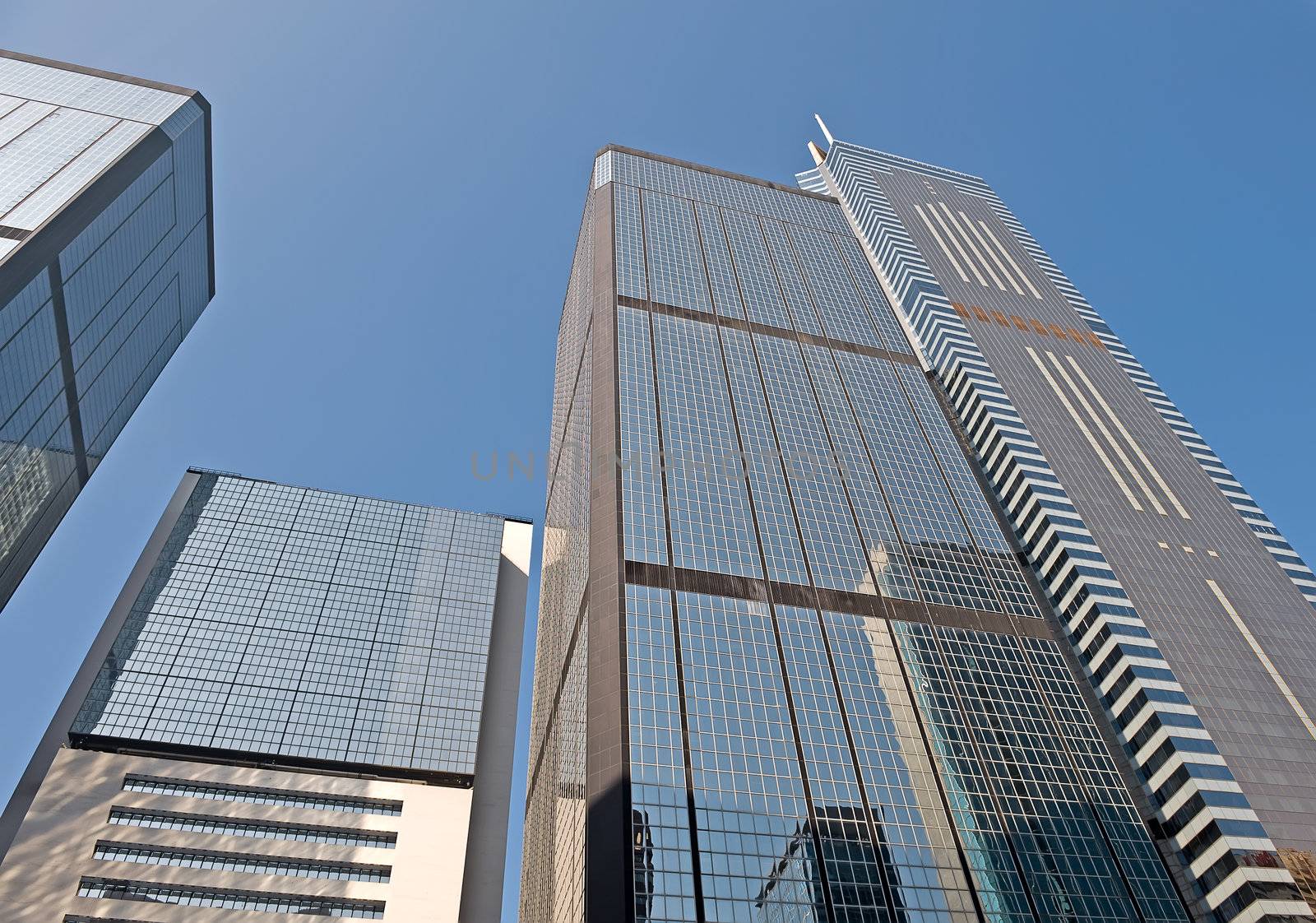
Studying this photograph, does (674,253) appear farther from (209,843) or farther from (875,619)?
(209,843)

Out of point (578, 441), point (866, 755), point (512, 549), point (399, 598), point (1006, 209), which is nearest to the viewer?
point (866, 755)

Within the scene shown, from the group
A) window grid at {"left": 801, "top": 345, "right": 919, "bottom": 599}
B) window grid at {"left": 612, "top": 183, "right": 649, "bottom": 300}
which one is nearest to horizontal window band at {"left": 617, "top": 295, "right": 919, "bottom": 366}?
window grid at {"left": 612, "top": 183, "right": 649, "bottom": 300}

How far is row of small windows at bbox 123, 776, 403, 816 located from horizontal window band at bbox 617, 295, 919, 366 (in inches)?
2473

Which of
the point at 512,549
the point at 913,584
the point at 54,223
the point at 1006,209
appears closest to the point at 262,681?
the point at 512,549

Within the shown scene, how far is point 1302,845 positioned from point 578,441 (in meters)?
73.8

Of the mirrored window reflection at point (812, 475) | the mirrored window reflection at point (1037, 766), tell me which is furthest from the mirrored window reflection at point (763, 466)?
the mirrored window reflection at point (1037, 766)

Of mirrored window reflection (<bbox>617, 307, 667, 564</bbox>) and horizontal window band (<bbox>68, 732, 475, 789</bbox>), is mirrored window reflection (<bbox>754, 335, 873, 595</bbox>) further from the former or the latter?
horizontal window band (<bbox>68, 732, 475, 789</bbox>)

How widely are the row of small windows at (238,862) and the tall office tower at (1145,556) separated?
7600 cm

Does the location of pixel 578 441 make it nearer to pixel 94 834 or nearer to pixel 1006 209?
pixel 94 834

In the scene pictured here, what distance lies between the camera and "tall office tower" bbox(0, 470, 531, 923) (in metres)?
88.5

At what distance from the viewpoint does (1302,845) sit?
233ft

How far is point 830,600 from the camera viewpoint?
76.6m

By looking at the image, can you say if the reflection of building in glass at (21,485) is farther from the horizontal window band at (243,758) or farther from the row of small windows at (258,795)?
the row of small windows at (258,795)

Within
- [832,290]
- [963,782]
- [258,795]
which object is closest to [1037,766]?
[963,782]
